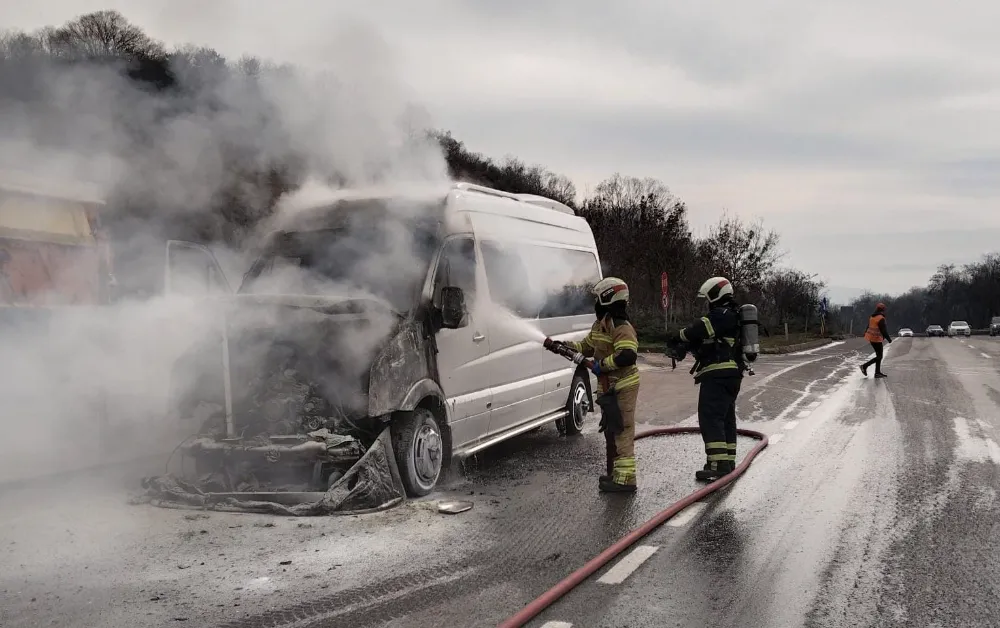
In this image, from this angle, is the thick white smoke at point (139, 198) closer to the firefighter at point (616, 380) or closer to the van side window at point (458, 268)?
the van side window at point (458, 268)

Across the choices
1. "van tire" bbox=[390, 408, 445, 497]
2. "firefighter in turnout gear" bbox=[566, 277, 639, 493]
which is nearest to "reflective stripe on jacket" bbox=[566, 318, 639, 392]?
"firefighter in turnout gear" bbox=[566, 277, 639, 493]

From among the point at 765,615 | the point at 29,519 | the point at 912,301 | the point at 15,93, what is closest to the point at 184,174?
the point at 15,93

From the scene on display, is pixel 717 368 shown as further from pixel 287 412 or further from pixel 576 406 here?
pixel 287 412

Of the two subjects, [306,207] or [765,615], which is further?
[306,207]

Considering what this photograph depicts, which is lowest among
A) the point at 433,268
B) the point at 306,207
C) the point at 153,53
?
the point at 433,268

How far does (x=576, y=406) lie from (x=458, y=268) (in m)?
3.57

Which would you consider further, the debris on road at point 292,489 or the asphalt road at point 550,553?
the debris on road at point 292,489

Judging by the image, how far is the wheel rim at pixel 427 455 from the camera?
665cm

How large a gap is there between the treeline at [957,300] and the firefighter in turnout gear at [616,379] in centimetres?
11447

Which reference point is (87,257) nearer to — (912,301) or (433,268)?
(433,268)

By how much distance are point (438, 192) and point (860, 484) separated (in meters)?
4.39

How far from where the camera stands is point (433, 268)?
22.8 ft

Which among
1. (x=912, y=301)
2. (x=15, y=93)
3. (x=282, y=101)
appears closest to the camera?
(x=15, y=93)

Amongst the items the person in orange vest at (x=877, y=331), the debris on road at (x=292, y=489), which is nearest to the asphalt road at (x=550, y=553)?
the debris on road at (x=292, y=489)
